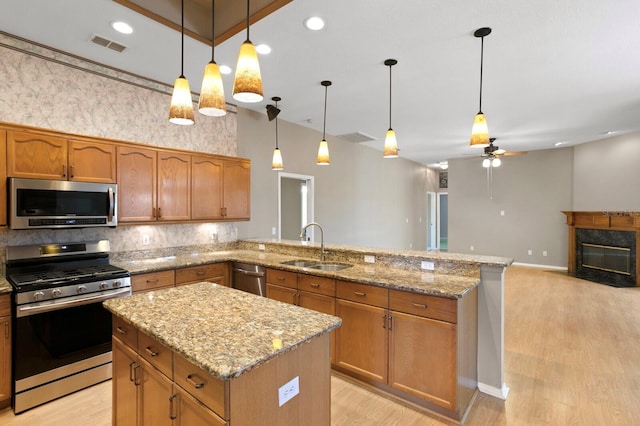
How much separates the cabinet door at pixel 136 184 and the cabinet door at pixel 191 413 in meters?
2.46

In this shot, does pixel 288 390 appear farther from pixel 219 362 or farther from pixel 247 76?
pixel 247 76

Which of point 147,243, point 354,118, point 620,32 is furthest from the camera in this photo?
point 354,118

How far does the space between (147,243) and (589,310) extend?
20.3 ft

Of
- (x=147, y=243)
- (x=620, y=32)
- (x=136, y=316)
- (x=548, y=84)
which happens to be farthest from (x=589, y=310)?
(x=147, y=243)

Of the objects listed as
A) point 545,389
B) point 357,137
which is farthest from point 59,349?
point 357,137

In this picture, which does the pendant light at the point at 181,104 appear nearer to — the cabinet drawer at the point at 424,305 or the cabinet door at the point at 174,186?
the cabinet drawer at the point at 424,305

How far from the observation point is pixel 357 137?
6516 millimetres

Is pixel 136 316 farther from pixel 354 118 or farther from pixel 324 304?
pixel 354 118

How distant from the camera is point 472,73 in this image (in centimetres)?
353

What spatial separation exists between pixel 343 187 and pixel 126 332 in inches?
209

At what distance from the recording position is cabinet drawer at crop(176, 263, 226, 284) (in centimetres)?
342

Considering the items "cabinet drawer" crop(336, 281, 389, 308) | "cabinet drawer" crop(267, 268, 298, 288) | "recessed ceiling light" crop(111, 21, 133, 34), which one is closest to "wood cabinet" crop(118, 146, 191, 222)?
"recessed ceiling light" crop(111, 21, 133, 34)

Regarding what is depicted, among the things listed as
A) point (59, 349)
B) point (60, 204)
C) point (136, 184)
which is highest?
point (136, 184)

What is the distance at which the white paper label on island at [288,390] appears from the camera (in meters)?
1.32
